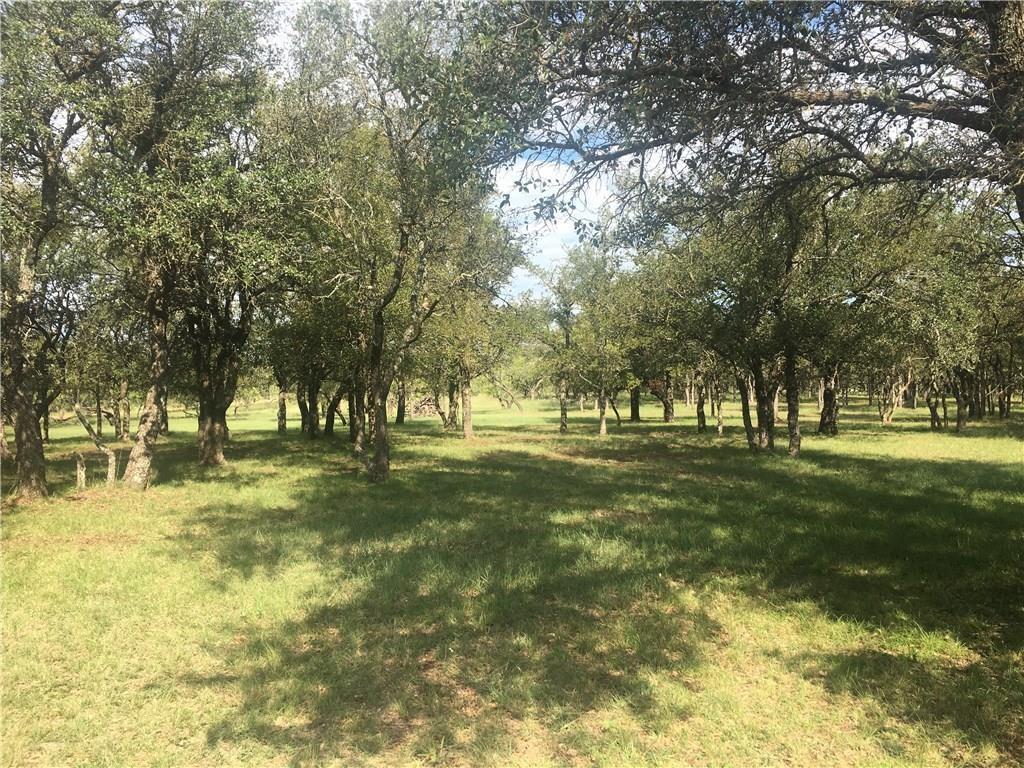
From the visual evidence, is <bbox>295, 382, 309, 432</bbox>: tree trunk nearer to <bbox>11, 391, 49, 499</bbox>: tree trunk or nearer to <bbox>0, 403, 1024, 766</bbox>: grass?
<bbox>11, 391, 49, 499</bbox>: tree trunk

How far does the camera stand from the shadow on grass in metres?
5.42

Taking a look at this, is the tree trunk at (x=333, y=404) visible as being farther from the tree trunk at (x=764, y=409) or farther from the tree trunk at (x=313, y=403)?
the tree trunk at (x=764, y=409)

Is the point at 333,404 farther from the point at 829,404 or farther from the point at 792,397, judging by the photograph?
the point at 829,404

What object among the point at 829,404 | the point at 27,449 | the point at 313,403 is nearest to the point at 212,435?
the point at 27,449

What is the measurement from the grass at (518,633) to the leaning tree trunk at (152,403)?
2.45 m

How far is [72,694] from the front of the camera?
576cm

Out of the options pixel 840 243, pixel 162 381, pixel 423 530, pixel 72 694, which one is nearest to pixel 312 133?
pixel 162 381

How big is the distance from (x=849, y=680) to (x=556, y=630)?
3.20m

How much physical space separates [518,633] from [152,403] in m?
15.6

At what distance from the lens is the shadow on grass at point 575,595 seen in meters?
5.42

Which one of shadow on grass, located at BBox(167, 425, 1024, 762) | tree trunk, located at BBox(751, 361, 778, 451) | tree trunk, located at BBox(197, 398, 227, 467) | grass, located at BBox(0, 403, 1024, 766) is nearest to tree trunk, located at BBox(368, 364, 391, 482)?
shadow on grass, located at BBox(167, 425, 1024, 762)

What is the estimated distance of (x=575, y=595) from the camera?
27.7 feet

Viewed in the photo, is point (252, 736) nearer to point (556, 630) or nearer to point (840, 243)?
point (556, 630)

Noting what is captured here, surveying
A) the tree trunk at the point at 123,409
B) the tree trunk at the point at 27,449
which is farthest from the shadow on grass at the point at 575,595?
the tree trunk at the point at 123,409
